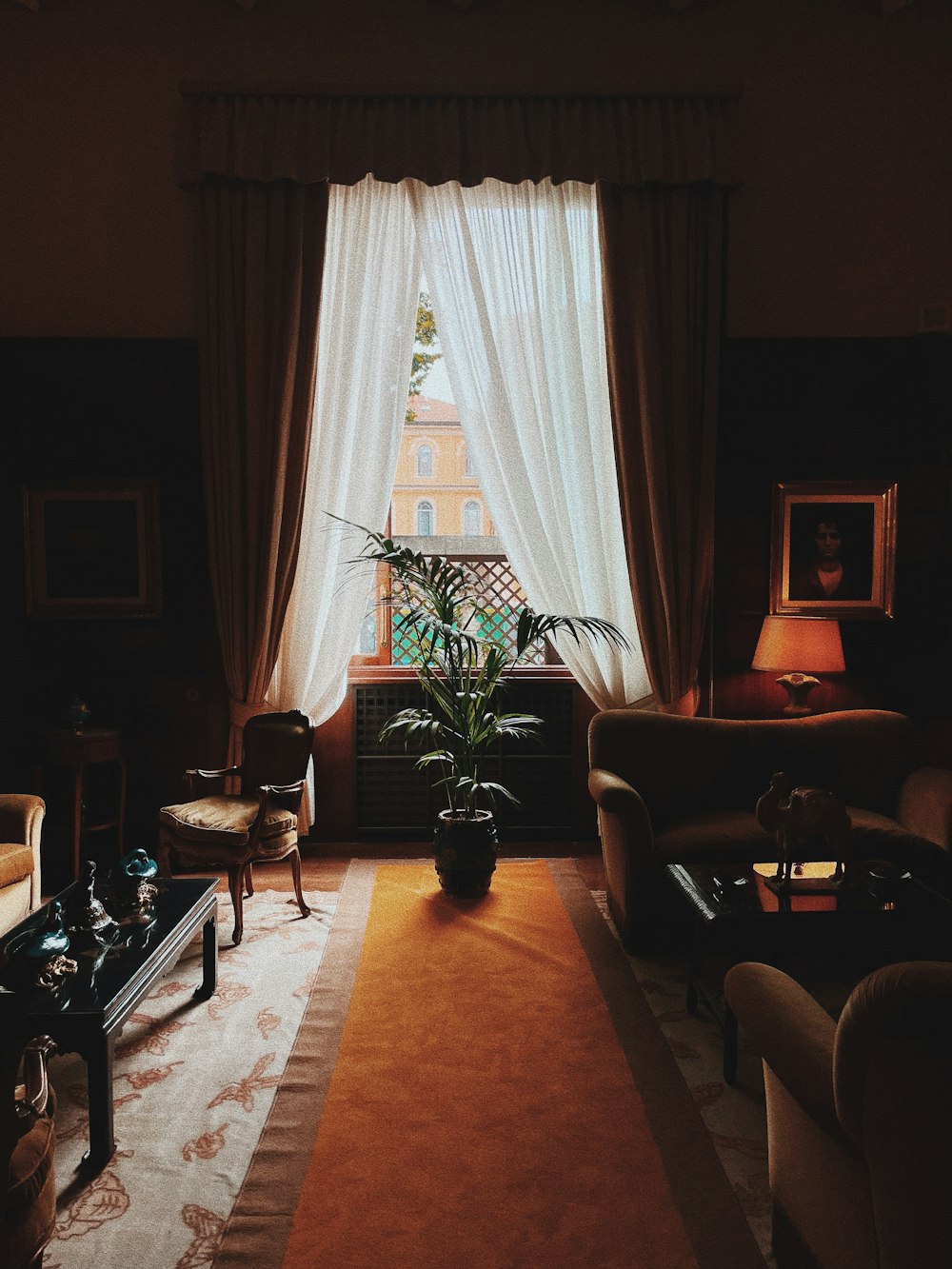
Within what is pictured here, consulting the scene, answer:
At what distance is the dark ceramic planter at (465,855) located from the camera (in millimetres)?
3516

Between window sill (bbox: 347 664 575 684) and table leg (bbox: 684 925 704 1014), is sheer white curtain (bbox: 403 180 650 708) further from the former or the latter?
table leg (bbox: 684 925 704 1014)

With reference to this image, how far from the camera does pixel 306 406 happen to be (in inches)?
151

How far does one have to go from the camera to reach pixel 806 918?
225cm

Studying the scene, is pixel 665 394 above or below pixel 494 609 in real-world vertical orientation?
above

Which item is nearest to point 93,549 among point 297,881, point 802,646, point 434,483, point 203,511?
point 203,511

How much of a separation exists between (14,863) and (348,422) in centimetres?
220

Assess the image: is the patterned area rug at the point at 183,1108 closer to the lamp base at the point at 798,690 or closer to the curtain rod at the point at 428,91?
the lamp base at the point at 798,690

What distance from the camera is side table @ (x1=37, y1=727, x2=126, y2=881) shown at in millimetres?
3566

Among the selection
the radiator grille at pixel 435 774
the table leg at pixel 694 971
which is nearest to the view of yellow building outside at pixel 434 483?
the radiator grille at pixel 435 774

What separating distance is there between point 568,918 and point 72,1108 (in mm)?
1792

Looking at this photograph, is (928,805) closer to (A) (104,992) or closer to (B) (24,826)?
(A) (104,992)

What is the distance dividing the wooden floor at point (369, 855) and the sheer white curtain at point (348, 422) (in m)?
0.66

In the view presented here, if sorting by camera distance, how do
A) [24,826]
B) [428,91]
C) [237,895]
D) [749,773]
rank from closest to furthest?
[24,826] < [237,895] < [749,773] < [428,91]

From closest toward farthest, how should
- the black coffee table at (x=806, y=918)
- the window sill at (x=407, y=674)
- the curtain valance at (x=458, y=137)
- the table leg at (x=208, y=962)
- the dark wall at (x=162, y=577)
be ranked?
the black coffee table at (x=806, y=918) → the table leg at (x=208, y=962) → the curtain valance at (x=458, y=137) → the dark wall at (x=162, y=577) → the window sill at (x=407, y=674)
